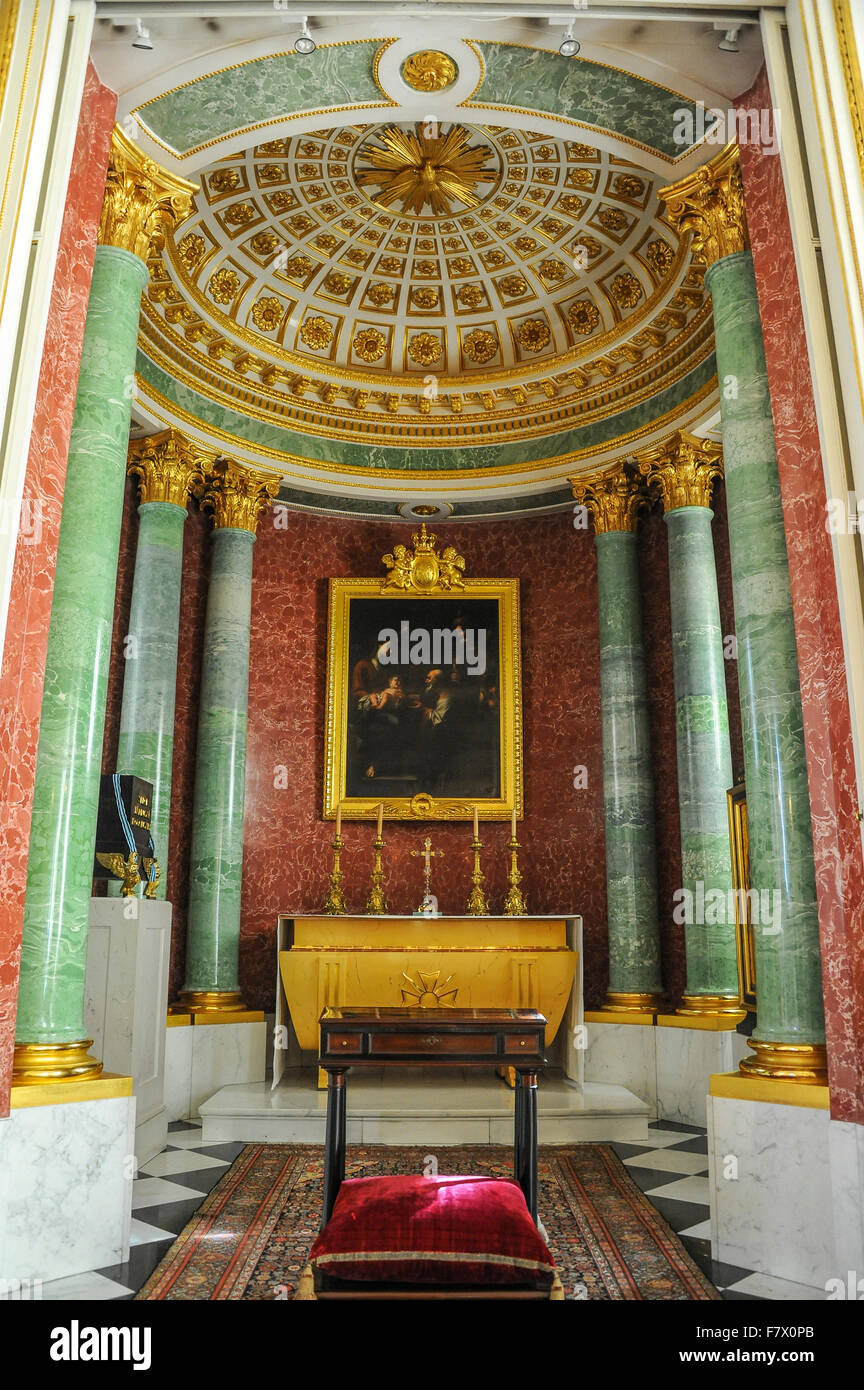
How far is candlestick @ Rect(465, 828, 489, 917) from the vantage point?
9.52 m

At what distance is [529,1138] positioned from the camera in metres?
4.06

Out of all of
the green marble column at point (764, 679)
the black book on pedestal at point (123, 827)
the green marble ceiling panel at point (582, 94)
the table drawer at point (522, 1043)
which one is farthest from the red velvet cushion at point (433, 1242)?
the green marble ceiling panel at point (582, 94)

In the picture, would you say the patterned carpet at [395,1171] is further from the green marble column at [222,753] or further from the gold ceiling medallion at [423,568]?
the gold ceiling medallion at [423,568]

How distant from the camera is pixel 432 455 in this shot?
10.8m

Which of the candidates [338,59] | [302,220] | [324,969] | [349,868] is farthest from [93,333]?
[349,868]

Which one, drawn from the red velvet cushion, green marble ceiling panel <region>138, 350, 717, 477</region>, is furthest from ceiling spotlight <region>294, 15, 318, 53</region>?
the red velvet cushion

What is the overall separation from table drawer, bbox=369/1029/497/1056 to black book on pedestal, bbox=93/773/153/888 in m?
2.80

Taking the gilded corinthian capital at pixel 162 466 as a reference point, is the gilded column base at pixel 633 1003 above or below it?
below

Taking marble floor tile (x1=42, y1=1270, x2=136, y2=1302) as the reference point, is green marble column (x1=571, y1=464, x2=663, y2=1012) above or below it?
above

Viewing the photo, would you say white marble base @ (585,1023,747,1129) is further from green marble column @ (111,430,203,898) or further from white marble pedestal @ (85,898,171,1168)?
green marble column @ (111,430,203,898)

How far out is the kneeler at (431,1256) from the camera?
2.93 m

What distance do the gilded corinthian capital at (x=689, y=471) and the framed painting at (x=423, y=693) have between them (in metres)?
2.11

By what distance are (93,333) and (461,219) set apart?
515 centimetres

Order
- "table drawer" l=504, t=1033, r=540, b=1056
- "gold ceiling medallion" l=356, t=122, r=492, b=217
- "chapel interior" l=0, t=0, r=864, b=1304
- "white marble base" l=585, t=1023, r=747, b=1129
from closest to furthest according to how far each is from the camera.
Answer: "table drawer" l=504, t=1033, r=540, b=1056, "chapel interior" l=0, t=0, r=864, b=1304, "white marble base" l=585, t=1023, r=747, b=1129, "gold ceiling medallion" l=356, t=122, r=492, b=217
